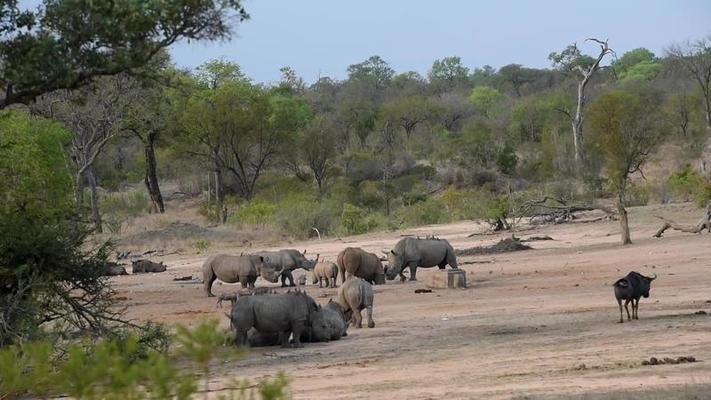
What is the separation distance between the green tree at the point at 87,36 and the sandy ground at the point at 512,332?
389 centimetres

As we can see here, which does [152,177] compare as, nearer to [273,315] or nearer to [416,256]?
[416,256]

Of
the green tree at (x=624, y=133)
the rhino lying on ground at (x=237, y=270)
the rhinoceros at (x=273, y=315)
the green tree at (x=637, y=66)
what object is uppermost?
the green tree at (x=637, y=66)

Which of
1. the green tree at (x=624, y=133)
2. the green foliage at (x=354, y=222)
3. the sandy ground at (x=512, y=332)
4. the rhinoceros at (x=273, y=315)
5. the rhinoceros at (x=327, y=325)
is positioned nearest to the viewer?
the sandy ground at (x=512, y=332)

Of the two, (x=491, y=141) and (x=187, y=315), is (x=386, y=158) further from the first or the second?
(x=187, y=315)

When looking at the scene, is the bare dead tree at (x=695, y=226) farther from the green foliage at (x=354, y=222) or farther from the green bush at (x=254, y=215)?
the green bush at (x=254, y=215)

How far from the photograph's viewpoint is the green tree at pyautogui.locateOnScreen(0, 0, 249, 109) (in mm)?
13422

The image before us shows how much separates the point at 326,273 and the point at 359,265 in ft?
3.43

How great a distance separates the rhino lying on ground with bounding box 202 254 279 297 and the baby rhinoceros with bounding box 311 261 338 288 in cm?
135

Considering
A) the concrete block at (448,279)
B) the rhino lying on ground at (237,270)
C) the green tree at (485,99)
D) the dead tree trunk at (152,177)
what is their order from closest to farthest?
the concrete block at (448,279) → the rhino lying on ground at (237,270) → the dead tree trunk at (152,177) → the green tree at (485,99)

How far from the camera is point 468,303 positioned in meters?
20.4

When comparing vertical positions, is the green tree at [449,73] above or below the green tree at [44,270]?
above

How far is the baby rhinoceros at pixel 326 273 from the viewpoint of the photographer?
25.7 meters

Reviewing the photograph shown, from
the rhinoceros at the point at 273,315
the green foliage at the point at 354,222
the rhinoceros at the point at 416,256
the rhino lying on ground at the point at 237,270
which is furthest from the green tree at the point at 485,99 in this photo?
the rhinoceros at the point at 273,315

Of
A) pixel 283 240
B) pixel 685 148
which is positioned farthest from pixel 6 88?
pixel 685 148
